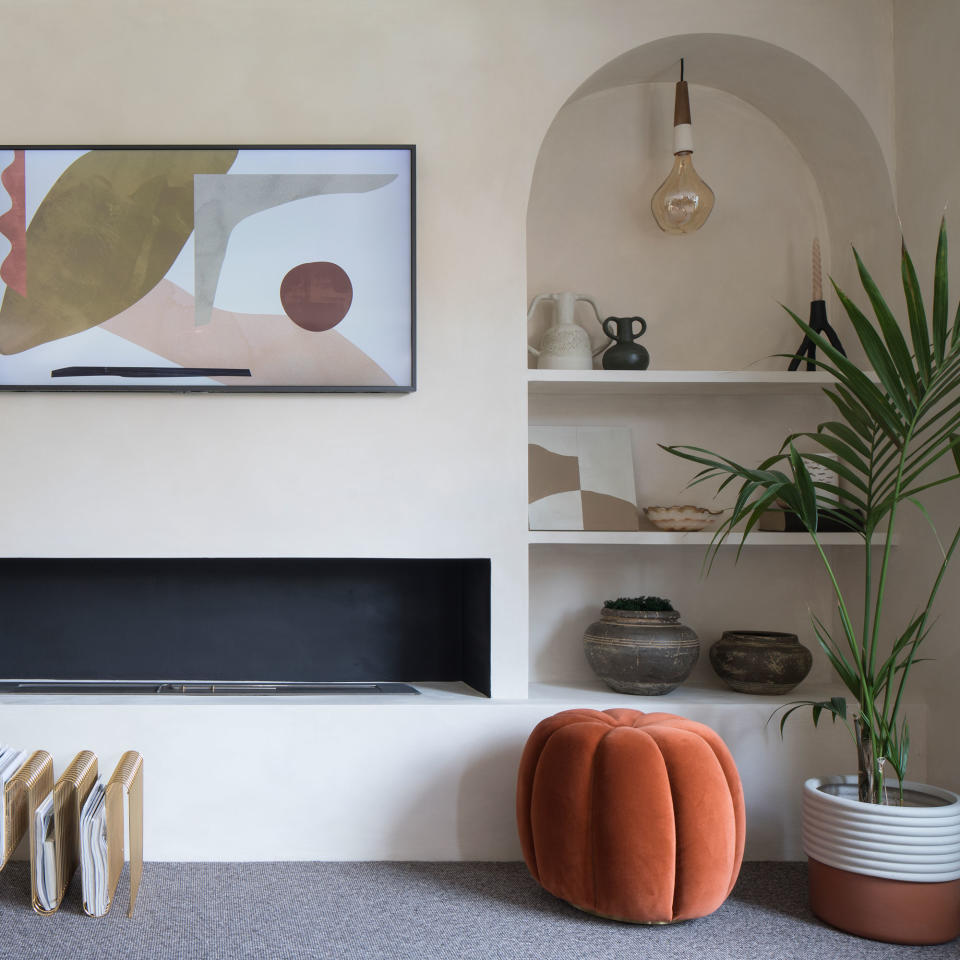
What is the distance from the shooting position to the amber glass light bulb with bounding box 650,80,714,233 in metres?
2.79

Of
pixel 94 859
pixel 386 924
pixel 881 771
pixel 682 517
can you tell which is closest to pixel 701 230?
pixel 682 517

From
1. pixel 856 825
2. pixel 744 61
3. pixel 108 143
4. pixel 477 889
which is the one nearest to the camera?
pixel 856 825

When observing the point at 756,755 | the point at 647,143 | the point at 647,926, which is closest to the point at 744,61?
the point at 647,143

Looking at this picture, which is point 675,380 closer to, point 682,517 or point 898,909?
point 682,517

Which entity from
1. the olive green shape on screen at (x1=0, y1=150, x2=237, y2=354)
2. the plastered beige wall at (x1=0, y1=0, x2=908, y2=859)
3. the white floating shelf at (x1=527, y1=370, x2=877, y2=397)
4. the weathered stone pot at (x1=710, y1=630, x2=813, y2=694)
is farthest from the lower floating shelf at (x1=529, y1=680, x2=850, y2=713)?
the olive green shape on screen at (x1=0, y1=150, x2=237, y2=354)

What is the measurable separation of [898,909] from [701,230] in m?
2.08

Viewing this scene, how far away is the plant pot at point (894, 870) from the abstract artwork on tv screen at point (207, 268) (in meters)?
1.58

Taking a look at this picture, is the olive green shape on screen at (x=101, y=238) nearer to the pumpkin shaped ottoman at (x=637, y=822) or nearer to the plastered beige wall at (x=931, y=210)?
the pumpkin shaped ottoman at (x=637, y=822)

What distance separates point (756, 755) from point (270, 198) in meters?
2.08

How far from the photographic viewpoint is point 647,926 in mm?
2002

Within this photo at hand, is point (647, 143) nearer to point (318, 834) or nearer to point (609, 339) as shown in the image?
point (609, 339)

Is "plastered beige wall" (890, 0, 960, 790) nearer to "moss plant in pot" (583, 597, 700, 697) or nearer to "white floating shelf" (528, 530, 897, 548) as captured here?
"white floating shelf" (528, 530, 897, 548)

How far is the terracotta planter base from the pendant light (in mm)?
1929

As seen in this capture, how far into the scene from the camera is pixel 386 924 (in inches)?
78.0
